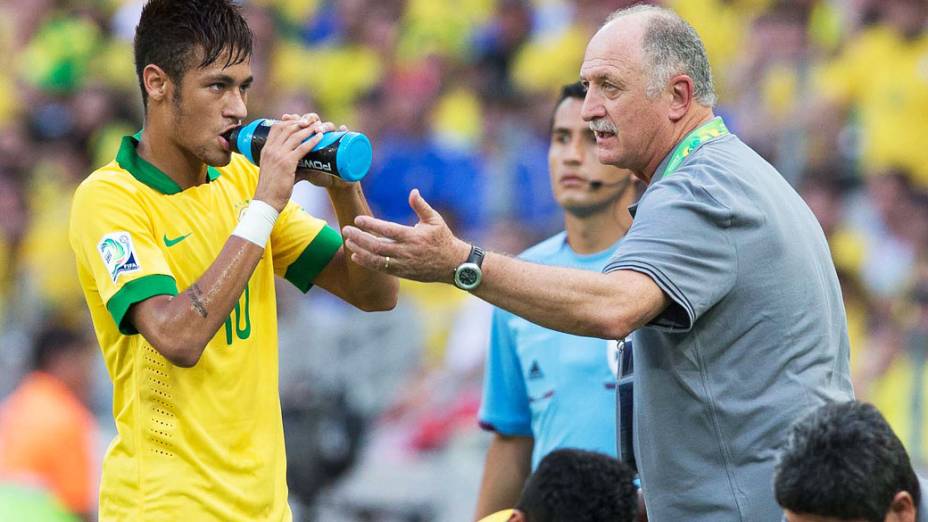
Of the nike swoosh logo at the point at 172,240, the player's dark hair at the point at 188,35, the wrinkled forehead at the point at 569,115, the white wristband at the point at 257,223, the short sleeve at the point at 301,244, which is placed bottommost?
the nike swoosh logo at the point at 172,240

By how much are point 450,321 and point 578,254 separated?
13.5ft

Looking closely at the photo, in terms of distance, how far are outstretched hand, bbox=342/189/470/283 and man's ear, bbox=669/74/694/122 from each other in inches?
30.6

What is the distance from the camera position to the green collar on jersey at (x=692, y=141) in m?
3.53

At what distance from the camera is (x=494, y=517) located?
3.98 meters

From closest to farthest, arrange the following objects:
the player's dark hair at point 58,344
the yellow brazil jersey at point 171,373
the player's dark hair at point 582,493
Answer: the yellow brazil jersey at point 171,373, the player's dark hair at point 582,493, the player's dark hair at point 58,344

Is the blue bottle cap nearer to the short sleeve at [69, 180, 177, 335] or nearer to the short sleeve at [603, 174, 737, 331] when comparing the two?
the short sleeve at [69, 180, 177, 335]

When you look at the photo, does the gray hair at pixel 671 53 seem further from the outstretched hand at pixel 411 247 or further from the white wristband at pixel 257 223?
the white wristband at pixel 257 223

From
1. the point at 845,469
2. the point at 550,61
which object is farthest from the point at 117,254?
the point at 550,61

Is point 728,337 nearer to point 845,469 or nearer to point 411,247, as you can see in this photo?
point 845,469

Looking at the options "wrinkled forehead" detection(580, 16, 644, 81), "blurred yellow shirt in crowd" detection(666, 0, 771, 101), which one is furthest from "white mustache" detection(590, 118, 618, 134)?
"blurred yellow shirt in crowd" detection(666, 0, 771, 101)

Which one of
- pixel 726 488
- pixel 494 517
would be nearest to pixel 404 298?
pixel 494 517

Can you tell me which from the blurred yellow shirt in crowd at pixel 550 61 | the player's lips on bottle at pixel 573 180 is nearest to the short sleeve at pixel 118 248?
the player's lips on bottle at pixel 573 180

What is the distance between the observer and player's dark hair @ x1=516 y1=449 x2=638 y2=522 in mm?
3830

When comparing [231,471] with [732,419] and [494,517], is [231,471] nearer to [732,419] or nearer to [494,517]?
[494,517]
